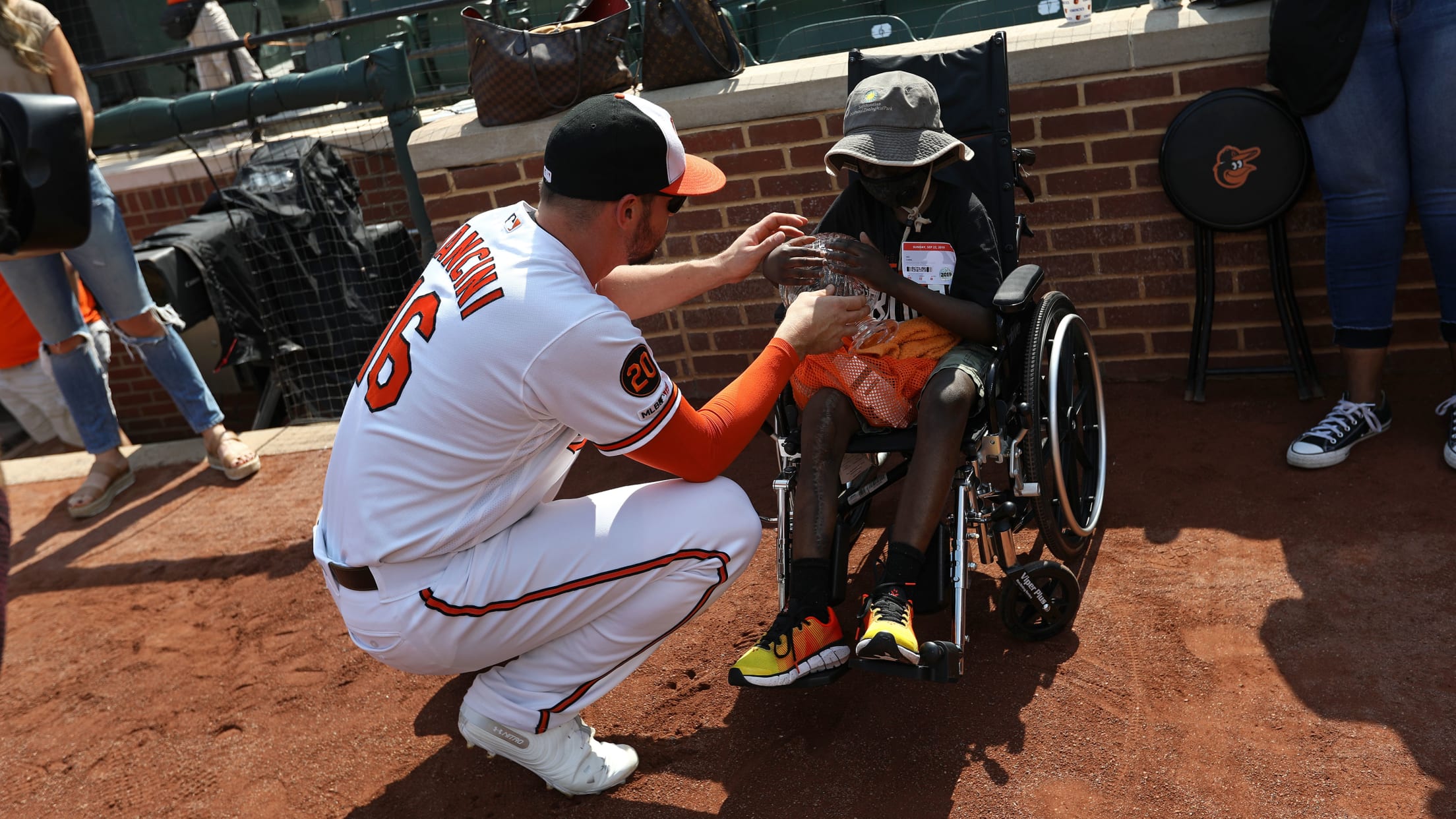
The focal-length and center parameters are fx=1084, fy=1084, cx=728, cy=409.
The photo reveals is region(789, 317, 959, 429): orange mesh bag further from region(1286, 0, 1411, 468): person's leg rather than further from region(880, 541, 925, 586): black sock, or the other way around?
region(1286, 0, 1411, 468): person's leg

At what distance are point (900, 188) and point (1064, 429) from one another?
0.80 metres

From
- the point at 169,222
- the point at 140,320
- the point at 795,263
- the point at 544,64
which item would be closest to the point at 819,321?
the point at 795,263

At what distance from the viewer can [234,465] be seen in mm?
4730

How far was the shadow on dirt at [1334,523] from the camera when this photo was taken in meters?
2.46

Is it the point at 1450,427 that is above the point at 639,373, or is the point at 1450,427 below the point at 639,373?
below

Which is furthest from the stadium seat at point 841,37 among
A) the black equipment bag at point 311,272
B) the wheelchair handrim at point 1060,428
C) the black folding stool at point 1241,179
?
the black equipment bag at point 311,272

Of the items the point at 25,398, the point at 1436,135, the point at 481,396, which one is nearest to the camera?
the point at 481,396

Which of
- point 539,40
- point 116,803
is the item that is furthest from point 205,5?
point 116,803

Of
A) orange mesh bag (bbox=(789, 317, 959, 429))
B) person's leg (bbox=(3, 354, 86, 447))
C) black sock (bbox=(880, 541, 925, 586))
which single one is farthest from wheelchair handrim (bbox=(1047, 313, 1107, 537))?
person's leg (bbox=(3, 354, 86, 447))

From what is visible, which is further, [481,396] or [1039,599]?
[1039,599]

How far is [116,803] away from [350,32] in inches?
251

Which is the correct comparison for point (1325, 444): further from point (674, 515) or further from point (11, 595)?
point (11, 595)

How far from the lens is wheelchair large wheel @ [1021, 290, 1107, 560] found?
8.95ft

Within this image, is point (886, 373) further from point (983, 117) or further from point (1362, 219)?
point (1362, 219)
